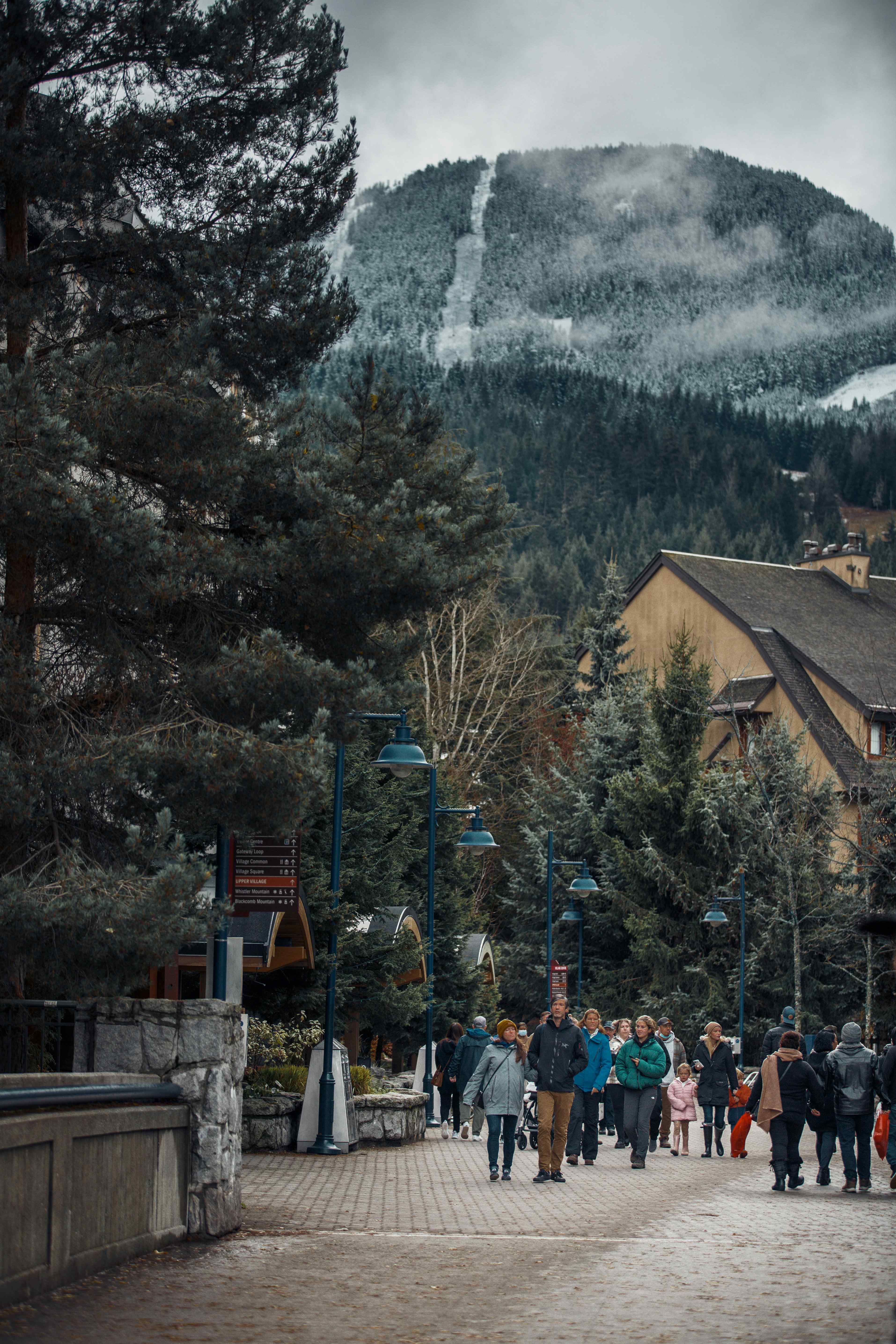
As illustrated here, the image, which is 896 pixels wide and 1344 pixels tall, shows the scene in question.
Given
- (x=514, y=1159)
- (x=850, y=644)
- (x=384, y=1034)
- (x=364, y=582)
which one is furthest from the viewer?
(x=850, y=644)

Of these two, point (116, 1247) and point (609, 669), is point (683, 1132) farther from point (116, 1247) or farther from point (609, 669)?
point (609, 669)

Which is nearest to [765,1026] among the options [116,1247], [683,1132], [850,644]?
[850,644]

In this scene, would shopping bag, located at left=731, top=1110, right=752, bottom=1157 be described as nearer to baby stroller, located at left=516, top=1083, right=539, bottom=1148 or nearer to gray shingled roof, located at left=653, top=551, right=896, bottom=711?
baby stroller, located at left=516, top=1083, right=539, bottom=1148

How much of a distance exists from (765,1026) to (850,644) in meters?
15.2

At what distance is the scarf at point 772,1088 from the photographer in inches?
599

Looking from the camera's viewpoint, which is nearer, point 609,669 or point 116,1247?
point 116,1247

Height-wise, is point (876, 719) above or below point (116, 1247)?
above

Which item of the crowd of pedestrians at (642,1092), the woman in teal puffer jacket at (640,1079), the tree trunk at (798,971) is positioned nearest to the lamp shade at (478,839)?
the crowd of pedestrians at (642,1092)

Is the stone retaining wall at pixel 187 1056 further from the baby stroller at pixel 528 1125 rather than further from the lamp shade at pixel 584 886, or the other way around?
the lamp shade at pixel 584 886

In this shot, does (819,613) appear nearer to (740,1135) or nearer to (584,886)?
(584,886)

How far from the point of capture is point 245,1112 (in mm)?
18516

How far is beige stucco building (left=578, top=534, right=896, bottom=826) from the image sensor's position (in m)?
47.9

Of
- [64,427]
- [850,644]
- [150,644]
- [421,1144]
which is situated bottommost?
[421,1144]

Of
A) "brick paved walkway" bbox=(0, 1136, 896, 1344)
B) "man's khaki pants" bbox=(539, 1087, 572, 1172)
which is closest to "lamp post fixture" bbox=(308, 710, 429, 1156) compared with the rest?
"brick paved walkway" bbox=(0, 1136, 896, 1344)
